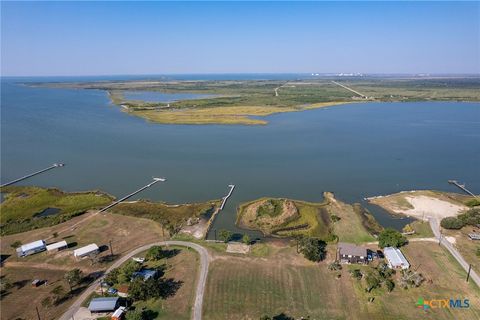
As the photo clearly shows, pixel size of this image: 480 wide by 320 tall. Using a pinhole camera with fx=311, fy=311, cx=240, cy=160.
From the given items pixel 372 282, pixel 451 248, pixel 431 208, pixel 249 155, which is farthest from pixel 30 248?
pixel 431 208

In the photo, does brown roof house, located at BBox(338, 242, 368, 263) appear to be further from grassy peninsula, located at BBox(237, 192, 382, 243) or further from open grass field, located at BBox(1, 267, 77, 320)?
open grass field, located at BBox(1, 267, 77, 320)

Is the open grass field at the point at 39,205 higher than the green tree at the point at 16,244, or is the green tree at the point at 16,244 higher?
the open grass field at the point at 39,205

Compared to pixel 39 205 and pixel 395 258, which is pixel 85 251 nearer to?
pixel 39 205

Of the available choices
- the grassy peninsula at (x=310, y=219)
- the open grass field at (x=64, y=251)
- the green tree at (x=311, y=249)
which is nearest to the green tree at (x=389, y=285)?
the green tree at (x=311, y=249)

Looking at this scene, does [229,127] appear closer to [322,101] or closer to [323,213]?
[323,213]

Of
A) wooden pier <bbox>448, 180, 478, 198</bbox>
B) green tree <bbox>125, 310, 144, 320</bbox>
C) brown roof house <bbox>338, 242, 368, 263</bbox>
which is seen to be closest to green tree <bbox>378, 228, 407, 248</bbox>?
brown roof house <bbox>338, 242, 368, 263</bbox>

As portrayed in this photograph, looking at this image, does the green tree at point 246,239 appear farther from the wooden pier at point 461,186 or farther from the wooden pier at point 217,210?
the wooden pier at point 461,186
